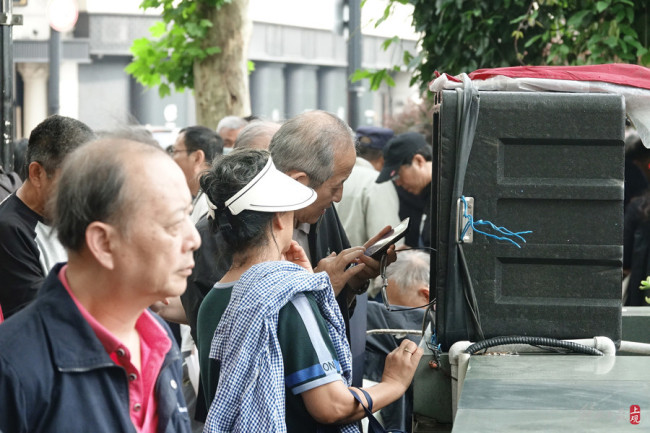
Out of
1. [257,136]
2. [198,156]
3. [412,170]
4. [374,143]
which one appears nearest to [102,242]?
[257,136]

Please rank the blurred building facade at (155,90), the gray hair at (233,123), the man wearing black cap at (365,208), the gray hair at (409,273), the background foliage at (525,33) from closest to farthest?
the gray hair at (409,273)
the background foliage at (525,33)
the man wearing black cap at (365,208)
the gray hair at (233,123)
the blurred building facade at (155,90)

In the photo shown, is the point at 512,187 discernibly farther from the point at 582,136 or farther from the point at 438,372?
the point at 438,372

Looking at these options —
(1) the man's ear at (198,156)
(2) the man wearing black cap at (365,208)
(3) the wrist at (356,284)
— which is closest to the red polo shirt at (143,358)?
(3) the wrist at (356,284)

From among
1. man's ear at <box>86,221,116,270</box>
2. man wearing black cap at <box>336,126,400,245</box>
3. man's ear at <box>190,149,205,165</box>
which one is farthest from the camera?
man wearing black cap at <box>336,126,400,245</box>

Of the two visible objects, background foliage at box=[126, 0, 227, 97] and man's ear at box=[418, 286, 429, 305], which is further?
background foliage at box=[126, 0, 227, 97]

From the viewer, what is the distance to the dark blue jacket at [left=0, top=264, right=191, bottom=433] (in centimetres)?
197

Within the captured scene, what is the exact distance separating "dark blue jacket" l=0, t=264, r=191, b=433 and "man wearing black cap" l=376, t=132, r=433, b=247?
598 cm

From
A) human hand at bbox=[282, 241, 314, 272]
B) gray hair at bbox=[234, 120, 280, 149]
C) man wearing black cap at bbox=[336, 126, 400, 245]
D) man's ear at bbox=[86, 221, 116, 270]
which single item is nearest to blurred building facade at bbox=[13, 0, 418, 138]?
man wearing black cap at bbox=[336, 126, 400, 245]

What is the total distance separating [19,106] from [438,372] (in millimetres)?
29643

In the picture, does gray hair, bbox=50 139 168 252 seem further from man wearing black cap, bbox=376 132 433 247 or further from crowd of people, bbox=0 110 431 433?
man wearing black cap, bbox=376 132 433 247

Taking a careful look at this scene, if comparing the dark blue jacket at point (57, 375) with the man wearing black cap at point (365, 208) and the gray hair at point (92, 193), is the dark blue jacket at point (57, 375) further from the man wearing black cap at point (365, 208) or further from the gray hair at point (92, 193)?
the man wearing black cap at point (365, 208)

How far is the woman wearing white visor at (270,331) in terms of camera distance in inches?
117

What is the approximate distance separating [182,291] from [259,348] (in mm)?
811

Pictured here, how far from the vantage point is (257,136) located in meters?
5.37
